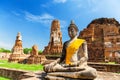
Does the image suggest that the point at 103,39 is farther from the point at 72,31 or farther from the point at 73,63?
the point at 73,63

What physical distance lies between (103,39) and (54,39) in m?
10.4

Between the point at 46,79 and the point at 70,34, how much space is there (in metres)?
1.65

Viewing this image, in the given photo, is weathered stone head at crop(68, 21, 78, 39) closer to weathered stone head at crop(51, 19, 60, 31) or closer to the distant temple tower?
the distant temple tower

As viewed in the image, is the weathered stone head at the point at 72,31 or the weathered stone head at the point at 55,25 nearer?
the weathered stone head at the point at 72,31

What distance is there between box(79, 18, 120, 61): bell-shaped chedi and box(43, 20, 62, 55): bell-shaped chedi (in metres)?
5.86

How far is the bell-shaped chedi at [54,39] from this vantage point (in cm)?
3403

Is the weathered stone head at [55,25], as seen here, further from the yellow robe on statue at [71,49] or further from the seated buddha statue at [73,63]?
the yellow robe on statue at [71,49]

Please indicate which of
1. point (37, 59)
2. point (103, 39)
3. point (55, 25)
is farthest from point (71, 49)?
point (55, 25)

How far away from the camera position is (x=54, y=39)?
35.2m

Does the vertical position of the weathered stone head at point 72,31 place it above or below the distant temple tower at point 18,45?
below

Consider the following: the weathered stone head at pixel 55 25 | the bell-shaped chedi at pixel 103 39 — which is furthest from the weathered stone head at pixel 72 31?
the weathered stone head at pixel 55 25

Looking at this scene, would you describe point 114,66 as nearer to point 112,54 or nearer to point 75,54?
point 75,54

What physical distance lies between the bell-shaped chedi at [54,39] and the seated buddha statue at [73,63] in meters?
27.7

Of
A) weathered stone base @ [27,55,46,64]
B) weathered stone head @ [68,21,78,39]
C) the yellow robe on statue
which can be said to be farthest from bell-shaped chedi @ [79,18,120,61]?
the yellow robe on statue
